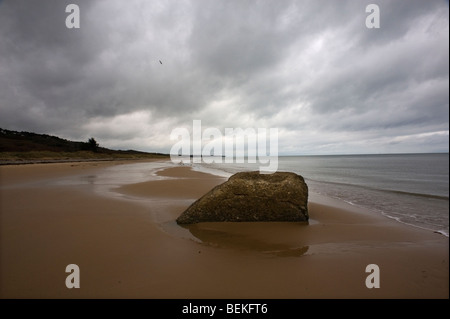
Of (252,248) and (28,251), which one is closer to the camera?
(28,251)

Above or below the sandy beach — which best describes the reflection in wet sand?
below

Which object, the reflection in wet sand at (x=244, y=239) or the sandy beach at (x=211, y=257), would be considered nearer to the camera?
the sandy beach at (x=211, y=257)

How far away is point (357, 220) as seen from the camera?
19.2ft

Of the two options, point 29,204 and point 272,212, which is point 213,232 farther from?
point 29,204

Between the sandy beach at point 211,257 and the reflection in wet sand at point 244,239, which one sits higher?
the sandy beach at point 211,257

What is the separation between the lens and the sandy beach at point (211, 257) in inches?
98.0

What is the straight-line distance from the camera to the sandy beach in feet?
8.17

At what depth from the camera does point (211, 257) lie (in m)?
3.38

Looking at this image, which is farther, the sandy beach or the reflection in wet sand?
the reflection in wet sand

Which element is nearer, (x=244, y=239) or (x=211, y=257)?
(x=211, y=257)
